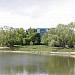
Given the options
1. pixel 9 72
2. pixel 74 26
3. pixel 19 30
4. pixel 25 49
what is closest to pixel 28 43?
pixel 19 30

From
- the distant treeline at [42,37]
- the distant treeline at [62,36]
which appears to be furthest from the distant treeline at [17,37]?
the distant treeline at [62,36]

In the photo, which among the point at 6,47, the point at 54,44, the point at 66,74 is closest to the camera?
the point at 66,74

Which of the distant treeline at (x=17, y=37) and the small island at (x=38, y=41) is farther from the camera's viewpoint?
the distant treeline at (x=17, y=37)

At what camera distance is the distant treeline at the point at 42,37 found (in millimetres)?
55625

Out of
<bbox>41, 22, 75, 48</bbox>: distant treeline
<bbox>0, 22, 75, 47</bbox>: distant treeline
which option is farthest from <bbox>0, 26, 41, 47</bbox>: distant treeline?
<bbox>41, 22, 75, 48</bbox>: distant treeline

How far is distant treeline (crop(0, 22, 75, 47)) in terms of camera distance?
55.6 metres

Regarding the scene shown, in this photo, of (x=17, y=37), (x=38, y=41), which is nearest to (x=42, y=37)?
(x=17, y=37)

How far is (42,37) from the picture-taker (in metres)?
61.8

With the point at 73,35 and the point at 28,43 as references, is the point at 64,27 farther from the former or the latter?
the point at 28,43

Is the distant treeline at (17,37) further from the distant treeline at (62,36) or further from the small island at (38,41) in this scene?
the distant treeline at (62,36)

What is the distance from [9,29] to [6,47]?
436 centimetres

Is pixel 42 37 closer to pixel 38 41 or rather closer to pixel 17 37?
pixel 17 37

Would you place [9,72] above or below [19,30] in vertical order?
below

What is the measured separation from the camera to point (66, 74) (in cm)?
2522
